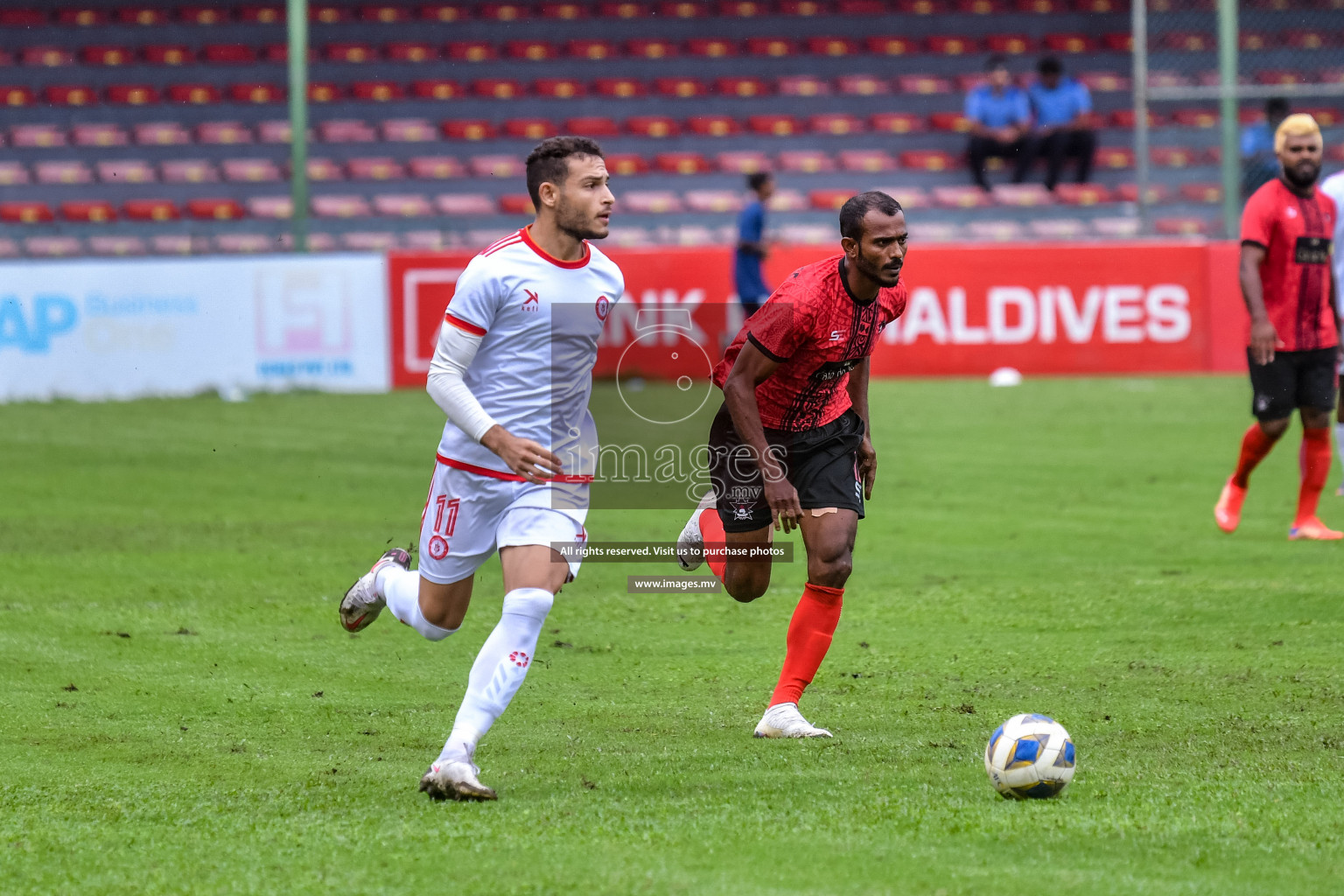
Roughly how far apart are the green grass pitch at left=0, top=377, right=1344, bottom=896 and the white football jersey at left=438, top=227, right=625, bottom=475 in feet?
3.40

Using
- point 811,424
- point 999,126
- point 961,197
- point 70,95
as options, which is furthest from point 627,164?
point 811,424

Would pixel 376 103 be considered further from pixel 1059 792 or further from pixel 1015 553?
pixel 1059 792

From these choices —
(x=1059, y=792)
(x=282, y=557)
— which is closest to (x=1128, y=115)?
(x=282, y=557)

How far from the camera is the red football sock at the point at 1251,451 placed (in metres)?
9.44

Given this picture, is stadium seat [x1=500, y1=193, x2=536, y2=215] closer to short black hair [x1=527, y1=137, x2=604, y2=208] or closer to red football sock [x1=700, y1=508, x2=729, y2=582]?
red football sock [x1=700, y1=508, x2=729, y2=582]

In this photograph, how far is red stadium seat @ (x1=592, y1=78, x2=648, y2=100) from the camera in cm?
2464

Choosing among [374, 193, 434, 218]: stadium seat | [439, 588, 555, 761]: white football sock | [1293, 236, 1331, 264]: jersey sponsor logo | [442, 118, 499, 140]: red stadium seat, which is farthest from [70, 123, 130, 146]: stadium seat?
[439, 588, 555, 761]: white football sock

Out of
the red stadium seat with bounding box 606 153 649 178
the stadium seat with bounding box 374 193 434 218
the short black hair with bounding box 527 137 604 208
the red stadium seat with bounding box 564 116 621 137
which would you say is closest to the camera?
the short black hair with bounding box 527 137 604 208

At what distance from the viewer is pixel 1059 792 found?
464 cm

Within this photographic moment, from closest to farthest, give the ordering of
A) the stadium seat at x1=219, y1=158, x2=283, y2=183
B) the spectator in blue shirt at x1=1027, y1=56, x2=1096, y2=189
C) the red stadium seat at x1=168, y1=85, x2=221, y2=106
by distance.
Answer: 1. the spectator in blue shirt at x1=1027, y1=56, x2=1096, y2=189
2. the stadium seat at x1=219, y1=158, x2=283, y2=183
3. the red stadium seat at x1=168, y1=85, x2=221, y2=106

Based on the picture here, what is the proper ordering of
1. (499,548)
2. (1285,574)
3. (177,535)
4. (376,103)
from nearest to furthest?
(499,548) < (1285,574) < (177,535) < (376,103)

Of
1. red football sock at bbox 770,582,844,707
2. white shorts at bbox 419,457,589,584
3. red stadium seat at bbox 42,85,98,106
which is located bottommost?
red football sock at bbox 770,582,844,707

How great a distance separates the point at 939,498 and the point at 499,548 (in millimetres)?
6957

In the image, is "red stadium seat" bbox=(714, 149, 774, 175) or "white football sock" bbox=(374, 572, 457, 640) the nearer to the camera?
"white football sock" bbox=(374, 572, 457, 640)
